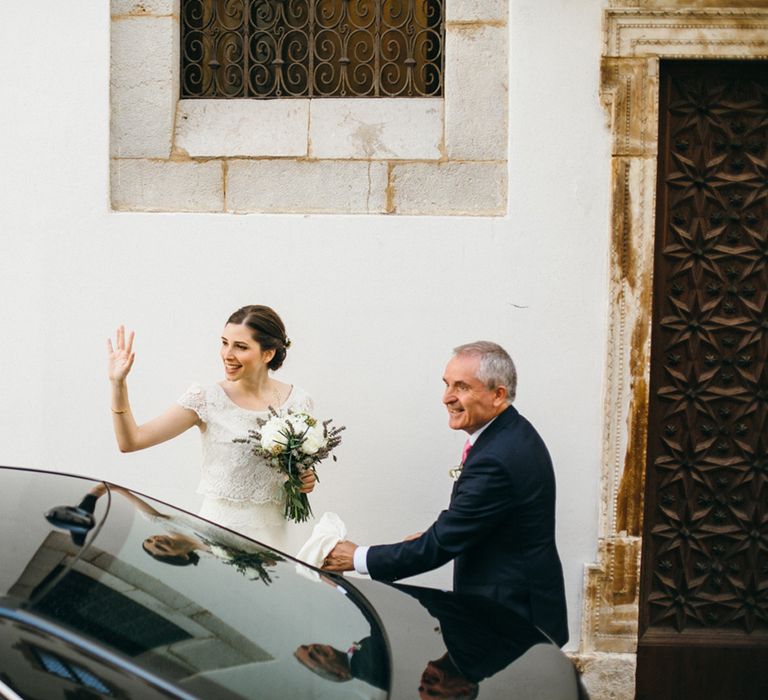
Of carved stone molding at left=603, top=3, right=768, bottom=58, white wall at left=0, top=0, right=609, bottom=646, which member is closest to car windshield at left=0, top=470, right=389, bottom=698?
white wall at left=0, top=0, right=609, bottom=646

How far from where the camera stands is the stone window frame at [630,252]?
5.42 m

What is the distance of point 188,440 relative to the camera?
5.72 meters

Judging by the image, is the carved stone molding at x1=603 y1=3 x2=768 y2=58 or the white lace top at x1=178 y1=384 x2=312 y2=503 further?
the carved stone molding at x1=603 y1=3 x2=768 y2=58

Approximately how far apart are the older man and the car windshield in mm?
537

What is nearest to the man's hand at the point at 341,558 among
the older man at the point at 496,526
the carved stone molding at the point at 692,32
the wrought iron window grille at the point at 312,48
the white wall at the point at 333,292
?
the older man at the point at 496,526

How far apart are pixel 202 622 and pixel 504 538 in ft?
4.83

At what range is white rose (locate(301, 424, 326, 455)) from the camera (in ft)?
14.9

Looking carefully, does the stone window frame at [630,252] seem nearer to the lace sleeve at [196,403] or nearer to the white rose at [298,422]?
the white rose at [298,422]

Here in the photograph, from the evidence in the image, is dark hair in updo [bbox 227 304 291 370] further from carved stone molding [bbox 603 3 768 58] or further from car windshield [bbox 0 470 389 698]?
carved stone molding [bbox 603 3 768 58]

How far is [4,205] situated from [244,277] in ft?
4.37

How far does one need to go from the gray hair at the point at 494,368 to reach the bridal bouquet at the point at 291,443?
829 mm

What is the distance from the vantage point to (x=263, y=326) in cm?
477

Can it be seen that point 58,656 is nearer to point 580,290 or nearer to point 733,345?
point 580,290

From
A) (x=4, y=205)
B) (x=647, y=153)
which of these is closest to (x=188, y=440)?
(x=4, y=205)
